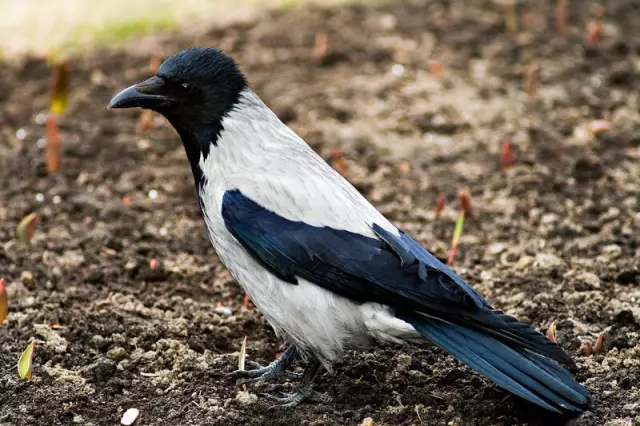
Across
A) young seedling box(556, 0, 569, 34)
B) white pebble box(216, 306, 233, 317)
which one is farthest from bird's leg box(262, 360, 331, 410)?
young seedling box(556, 0, 569, 34)

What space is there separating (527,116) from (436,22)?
6.55 feet

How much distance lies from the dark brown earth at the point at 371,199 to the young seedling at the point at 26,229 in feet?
0.18

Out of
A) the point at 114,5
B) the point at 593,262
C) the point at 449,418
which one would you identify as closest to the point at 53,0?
the point at 114,5

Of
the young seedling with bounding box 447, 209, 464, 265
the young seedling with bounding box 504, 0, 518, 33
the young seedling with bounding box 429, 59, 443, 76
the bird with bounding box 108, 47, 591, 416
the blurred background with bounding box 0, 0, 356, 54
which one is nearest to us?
the bird with bounding box 108, 47, 591, 416

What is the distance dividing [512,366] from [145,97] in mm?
2032

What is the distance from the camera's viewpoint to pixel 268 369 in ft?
14.8

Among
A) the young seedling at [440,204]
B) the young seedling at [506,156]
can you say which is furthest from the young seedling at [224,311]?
the young seedling at [506,156]

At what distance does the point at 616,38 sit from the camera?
27.1 feet

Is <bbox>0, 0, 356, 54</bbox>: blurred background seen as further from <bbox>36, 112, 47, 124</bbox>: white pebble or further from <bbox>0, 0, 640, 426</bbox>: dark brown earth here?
<bbox>36, 112, 47, 124</bbox>: white pebble

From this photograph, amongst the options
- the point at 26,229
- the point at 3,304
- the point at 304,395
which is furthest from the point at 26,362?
the point at 26,229

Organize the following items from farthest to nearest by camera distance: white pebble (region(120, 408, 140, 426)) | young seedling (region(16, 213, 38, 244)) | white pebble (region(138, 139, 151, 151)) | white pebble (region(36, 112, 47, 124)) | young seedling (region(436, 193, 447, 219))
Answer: white pebble (region(36, 112, 47, 124)) < white pebble (region(138, 139, 151, 151)) < young seedling (region(436, 193, 447, 219)) < young seedling (region(16, 213, 38, 244)) < white pebble (region(120, 408, 140, 426))

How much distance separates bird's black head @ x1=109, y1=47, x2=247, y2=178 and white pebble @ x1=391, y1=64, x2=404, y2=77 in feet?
11.3

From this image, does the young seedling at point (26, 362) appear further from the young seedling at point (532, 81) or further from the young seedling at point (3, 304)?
the young seedling at point (532, 81)

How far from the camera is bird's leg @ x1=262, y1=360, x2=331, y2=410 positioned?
4.24m
